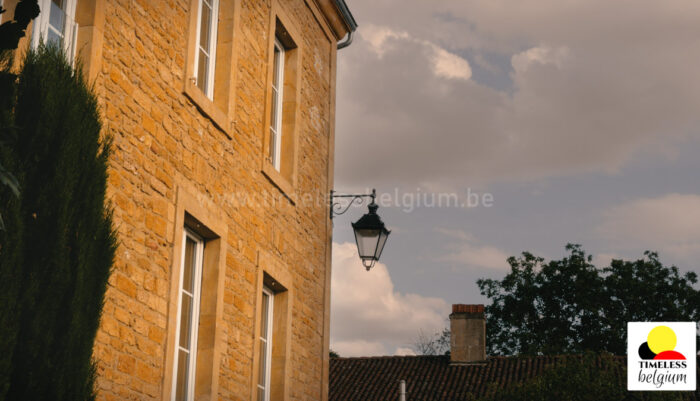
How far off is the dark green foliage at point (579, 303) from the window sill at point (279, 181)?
25.1m

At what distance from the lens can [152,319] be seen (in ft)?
26.2

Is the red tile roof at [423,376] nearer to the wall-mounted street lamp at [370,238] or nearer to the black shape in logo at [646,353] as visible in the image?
the black shape in logo at [646,353]

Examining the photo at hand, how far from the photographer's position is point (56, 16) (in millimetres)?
7102

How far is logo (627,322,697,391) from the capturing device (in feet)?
59.2

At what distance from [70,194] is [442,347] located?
3624 cm

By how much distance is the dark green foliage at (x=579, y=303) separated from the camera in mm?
35688

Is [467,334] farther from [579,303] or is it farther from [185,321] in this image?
[185,321]

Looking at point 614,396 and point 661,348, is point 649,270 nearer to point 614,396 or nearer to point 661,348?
point 661,348

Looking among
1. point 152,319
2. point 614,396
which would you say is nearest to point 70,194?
point 152,319

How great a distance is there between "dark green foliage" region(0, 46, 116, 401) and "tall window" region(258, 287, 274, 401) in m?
4.99

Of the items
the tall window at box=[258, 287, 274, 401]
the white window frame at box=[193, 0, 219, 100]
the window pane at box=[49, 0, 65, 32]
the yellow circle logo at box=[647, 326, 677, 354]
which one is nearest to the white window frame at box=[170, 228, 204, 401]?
the white window frame at box=[193, 0, 219, 100]

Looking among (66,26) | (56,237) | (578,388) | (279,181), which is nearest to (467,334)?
(578,388)

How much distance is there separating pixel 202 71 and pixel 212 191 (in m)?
1.31

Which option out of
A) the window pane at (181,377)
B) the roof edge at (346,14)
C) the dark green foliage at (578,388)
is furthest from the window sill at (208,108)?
the dark green foliage at (578,388)
